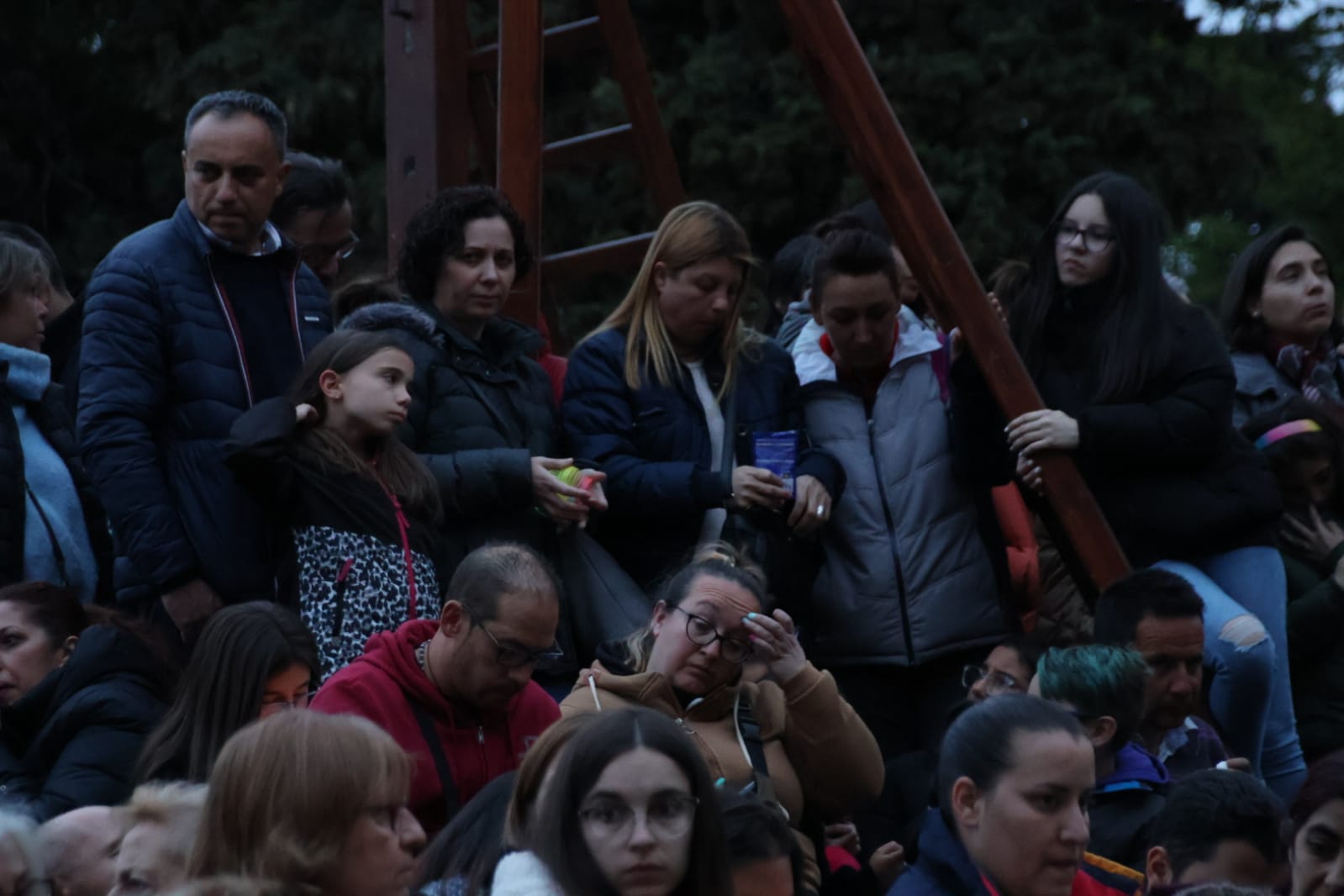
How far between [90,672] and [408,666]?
83 cm

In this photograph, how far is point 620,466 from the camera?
612 centimetres

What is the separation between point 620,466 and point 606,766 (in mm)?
2143

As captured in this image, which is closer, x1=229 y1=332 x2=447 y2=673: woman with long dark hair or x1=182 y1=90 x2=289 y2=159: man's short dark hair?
x1=229 y1=332 x2=447 y2=673: woman with long dark hair

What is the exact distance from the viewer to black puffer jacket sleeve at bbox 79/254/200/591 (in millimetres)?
5539

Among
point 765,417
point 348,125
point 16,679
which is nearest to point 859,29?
point 348,125

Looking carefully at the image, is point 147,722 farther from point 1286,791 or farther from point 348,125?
point 348,125

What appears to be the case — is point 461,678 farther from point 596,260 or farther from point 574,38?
point 574,38

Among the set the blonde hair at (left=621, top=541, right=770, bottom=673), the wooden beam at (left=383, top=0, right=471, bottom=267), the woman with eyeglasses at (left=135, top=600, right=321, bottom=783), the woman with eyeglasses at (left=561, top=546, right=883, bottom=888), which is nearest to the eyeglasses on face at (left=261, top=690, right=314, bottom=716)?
the woman with eyeglasses at (left=135, top=600, right=321, bottom=783)

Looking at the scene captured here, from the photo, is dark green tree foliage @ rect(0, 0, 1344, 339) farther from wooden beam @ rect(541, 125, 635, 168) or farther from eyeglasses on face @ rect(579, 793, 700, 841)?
eyeglasses on face @ rect(579, 793, 700, 841)

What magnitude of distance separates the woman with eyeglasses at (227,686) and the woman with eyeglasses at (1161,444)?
2356mm

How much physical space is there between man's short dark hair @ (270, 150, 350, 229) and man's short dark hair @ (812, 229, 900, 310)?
63.5 inches

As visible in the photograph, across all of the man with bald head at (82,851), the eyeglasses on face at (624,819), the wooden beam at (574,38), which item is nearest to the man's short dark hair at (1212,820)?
the eyeglasses on face at (624,819)

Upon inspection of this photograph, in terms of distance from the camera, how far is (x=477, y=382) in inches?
239

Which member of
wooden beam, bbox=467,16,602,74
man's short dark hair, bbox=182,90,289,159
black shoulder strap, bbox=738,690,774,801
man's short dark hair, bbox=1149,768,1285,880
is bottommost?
man's short dark hair, bbox=1149,768,1285,880
